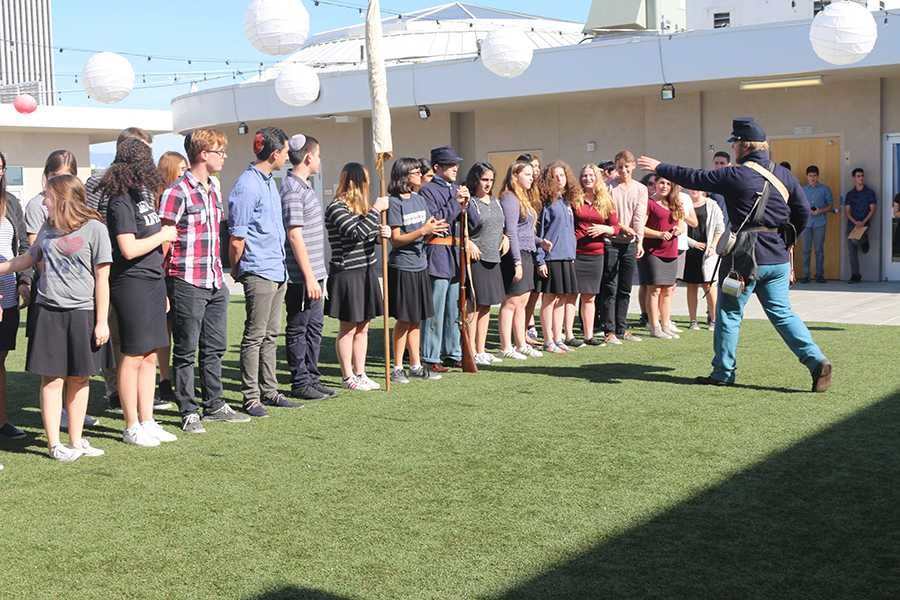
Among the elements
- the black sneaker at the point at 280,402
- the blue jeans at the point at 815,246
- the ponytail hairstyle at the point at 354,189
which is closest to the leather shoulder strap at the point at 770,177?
the ponytail hairstyle at the point at 354,189

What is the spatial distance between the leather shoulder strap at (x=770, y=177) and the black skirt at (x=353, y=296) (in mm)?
2926

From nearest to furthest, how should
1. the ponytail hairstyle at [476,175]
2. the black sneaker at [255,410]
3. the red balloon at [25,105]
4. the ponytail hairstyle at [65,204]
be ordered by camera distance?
1. the ponytail hairstyle at [65,204]
2. the black sneaker at [255,410]
3. the ponytail hairstyle at [476,175]
4. the red balloon at [25,105]

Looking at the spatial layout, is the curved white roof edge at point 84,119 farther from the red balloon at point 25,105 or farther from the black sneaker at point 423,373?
the black sneaker at point 423,373

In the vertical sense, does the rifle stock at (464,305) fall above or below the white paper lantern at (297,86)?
below

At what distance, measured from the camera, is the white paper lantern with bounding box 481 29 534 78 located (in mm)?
14469

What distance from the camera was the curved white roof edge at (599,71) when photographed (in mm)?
16922

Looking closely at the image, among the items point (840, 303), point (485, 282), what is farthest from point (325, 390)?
point (840, 303)

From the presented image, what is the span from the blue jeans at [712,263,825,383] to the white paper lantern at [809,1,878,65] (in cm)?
598

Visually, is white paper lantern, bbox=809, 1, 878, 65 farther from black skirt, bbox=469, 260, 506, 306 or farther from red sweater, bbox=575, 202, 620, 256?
black skirt, bbox=469, 260, 506, 306

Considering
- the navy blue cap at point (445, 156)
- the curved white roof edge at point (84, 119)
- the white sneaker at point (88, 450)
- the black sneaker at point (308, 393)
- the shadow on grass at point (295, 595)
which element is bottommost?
the shadow on grass at point (295, 595)

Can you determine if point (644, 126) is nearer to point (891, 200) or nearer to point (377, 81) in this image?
point (891, 200)

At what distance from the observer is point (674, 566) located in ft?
14.7

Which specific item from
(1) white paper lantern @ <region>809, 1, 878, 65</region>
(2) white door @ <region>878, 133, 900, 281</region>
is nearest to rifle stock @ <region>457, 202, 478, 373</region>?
(1) white paper lantern @ <region>809, 1, 878, 65</region>

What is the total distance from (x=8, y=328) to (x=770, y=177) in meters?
5.34
